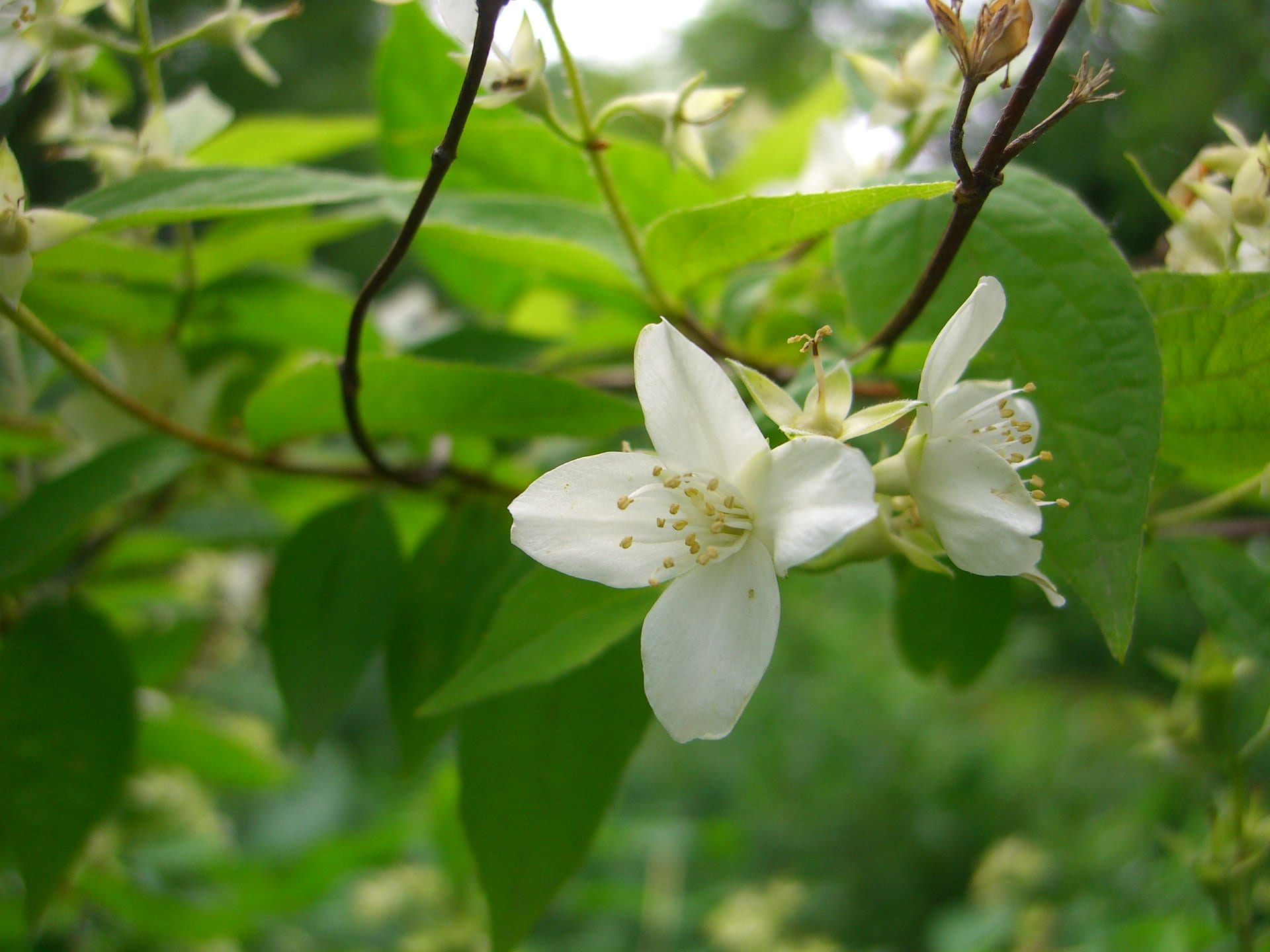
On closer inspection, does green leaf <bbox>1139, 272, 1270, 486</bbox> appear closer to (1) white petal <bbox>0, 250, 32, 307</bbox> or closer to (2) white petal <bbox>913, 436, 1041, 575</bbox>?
(2) white petal <bbox>913, 436, 1041, 575</bbox>

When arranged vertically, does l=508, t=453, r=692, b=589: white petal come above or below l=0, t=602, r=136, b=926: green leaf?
above

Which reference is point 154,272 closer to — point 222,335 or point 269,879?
point 222,335

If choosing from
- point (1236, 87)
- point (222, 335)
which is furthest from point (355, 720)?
point (1236, 87)

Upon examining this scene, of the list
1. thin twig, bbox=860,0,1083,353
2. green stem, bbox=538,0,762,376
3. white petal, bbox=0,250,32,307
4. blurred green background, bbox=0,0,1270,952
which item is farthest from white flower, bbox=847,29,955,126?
white petal, bbox=0,250,32,307

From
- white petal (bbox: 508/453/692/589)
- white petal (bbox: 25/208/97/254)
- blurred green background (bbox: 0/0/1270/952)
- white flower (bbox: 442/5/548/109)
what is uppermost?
white flower (bbox: 442/5/548/109)

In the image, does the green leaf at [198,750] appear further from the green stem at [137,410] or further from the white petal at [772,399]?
the white petal at [772,399]

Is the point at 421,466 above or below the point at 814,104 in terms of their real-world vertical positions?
below

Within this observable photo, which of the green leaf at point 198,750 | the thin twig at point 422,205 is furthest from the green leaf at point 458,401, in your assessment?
the green leaf at point 198,750
